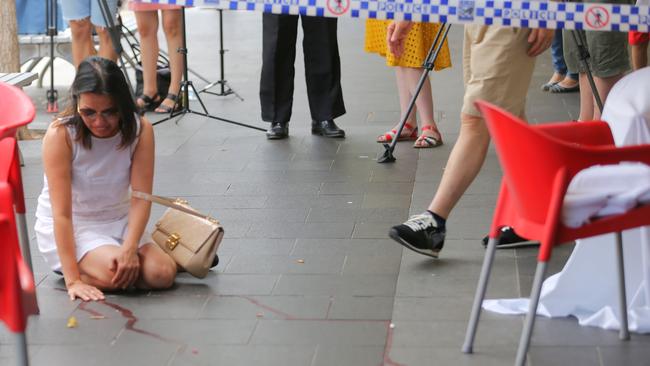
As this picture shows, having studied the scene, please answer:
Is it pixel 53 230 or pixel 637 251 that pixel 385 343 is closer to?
pixel 637 251

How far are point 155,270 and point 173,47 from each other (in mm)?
4798

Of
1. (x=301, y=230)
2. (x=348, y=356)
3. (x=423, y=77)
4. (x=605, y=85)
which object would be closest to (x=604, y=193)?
(x=348, y=356)

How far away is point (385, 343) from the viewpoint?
4.23 m

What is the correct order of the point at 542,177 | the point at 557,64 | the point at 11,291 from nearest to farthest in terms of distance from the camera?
the point at 11,291, the point at 542,177, the point at 557,64

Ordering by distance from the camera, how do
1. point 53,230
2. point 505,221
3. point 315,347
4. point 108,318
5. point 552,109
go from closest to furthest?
point 505,221
point 315,347
point 108,318
point 53,230
point 552,109

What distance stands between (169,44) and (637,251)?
5798mm

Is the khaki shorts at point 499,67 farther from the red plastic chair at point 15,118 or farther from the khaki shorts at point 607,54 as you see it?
the khaki shorts at point 607,54

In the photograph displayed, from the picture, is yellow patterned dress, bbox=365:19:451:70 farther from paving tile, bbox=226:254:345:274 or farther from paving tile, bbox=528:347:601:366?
paving tile, bbox=528:347:601:366

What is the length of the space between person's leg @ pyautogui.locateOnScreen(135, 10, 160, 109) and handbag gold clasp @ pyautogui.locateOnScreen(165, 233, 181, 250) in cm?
436

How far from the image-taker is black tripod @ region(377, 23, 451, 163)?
690cm

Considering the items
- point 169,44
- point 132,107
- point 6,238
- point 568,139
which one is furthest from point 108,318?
point 169,44

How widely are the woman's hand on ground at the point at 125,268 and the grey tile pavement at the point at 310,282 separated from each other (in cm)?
7

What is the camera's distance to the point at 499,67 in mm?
4930

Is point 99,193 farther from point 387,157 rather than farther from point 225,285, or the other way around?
point 387,157
